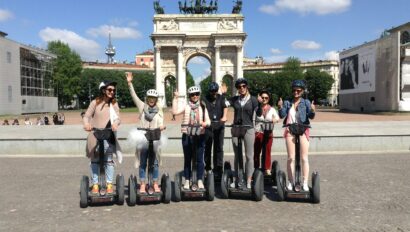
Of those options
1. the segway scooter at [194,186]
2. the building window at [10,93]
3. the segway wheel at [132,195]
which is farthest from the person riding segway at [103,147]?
the building window at [10,93]

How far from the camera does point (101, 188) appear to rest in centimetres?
666

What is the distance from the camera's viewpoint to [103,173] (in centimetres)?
662

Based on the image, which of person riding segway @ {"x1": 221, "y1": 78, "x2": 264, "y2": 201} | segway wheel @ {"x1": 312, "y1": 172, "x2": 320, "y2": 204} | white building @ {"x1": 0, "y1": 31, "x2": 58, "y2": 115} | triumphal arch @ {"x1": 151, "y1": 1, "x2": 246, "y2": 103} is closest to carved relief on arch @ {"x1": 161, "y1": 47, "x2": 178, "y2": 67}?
triumphal arch @ {"x1": 151, "y1": 1, "x2": 246, "y2": 103}

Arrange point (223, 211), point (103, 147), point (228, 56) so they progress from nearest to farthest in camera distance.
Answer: point (223, 211) < point (103, 147) < point (228, 56)

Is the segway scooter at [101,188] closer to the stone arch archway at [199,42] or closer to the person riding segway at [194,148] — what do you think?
the person riding segway at [194,148]

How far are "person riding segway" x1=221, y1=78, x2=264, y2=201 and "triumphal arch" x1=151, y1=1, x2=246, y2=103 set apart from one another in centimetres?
5663

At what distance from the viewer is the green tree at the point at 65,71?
78562 mm

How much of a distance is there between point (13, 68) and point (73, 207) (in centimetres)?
5807

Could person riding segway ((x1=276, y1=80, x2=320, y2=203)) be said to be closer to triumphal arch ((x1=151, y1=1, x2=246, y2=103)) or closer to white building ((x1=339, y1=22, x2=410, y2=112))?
white building ((x1=339, y1=22, x2=410, y2=112))

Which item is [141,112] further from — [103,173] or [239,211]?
[239,211]

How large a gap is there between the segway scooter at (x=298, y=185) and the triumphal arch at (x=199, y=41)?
57062 millimetres

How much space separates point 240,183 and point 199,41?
59707 mm

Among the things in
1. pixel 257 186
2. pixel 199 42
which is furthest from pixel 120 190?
pixel 199 42

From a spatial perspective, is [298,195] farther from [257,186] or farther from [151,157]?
[151,157]
